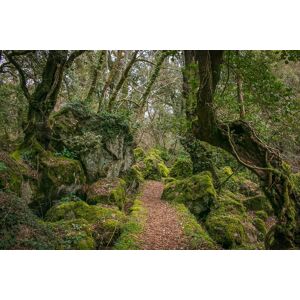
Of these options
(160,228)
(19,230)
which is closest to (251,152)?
(160,228)

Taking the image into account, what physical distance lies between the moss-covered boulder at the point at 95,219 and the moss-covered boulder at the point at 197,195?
9.84ft

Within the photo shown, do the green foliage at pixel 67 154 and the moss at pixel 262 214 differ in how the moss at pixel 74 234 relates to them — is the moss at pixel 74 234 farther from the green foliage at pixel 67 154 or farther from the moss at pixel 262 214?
the moss at pixel 262 214

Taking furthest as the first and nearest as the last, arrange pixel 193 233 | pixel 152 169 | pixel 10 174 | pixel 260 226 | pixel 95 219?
pixel 152 169, pixel 260 226, pixel 193 233, pixel 95 219, pixel 10 174

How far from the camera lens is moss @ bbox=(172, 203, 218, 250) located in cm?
715

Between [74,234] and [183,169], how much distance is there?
9.26 m

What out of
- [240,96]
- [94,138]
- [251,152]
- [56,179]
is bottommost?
[56,179]

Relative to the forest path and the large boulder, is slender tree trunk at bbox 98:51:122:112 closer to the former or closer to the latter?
the large boulder

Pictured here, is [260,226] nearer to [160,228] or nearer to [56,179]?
[160,228]

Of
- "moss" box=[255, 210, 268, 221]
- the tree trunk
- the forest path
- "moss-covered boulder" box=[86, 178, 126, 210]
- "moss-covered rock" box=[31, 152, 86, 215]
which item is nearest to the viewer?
the tree trunk

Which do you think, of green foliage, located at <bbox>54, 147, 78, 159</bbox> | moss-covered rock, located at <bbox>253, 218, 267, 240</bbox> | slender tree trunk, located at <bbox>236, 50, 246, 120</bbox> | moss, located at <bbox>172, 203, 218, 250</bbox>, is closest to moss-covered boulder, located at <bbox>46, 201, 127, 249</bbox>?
moss, located at <bbox>172, 203, 218, 250</bbox>

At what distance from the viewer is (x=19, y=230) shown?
5594mm

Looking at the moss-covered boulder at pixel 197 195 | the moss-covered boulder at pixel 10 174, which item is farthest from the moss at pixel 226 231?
the moss-covered boulder at pixel 10 174

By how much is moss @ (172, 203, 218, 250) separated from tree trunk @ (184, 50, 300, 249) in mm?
1374
